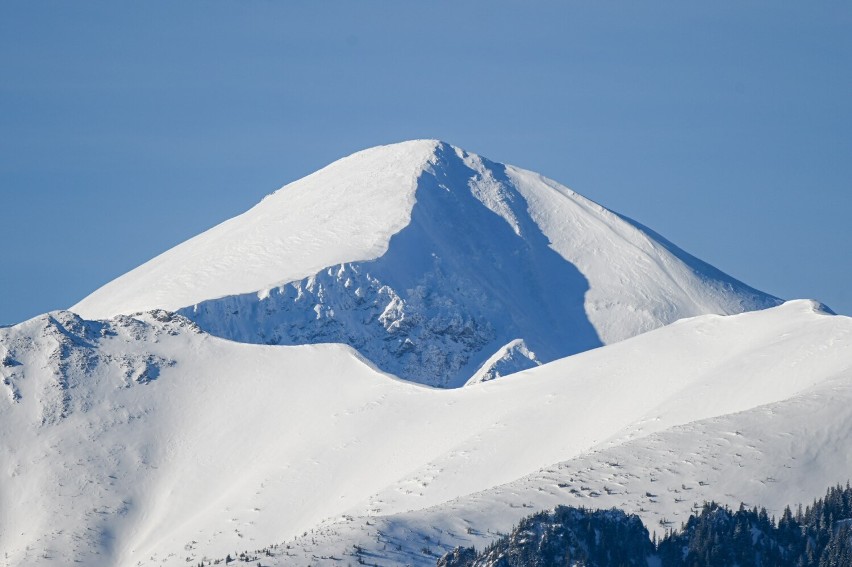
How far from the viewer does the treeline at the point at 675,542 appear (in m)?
148

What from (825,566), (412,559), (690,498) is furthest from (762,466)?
(412,559)

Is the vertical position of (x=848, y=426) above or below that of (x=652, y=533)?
above

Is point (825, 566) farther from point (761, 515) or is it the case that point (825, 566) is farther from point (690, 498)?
point (690, 498)

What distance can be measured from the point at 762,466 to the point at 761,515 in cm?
1559

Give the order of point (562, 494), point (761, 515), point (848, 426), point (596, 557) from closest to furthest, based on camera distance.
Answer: point (596, 557) → point (761, 515) → point (562, 494) → point (848, 426)

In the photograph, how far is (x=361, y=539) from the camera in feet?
511

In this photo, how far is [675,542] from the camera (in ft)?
508

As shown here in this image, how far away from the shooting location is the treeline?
148 meters

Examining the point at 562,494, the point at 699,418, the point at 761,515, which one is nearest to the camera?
the point at 761,515

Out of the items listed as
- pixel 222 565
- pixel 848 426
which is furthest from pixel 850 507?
pixel 222 565

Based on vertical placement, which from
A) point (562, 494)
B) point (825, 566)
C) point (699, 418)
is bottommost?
point (825, 566)

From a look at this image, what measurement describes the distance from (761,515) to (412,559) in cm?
2564

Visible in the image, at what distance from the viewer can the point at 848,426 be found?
181125mm

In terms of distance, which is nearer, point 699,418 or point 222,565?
point 222,565
